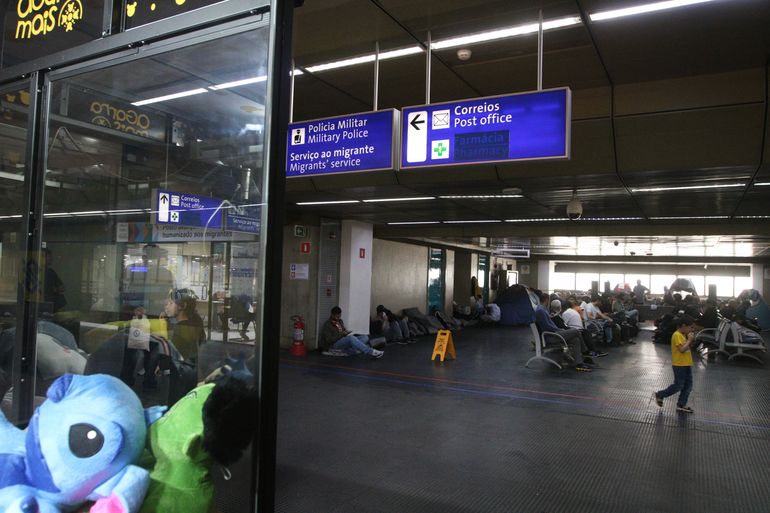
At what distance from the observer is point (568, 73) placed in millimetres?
6262

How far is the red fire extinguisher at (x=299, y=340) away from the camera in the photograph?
1160 cm

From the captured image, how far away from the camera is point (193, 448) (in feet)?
7.45

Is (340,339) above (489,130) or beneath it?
beneath

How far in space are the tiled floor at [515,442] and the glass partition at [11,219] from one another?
2097 mm

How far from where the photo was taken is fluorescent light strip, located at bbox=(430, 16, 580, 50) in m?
4.95

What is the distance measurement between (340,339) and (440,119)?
7.29 meters

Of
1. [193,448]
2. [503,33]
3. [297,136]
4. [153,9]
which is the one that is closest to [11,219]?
[153,9]

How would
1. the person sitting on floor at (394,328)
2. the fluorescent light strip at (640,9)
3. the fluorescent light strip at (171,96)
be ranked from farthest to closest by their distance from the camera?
1. the person sitting on floor at (394,328)
2. the fluorescent light strip at (640,9)
3. the fluorescent light strip at (171,96)

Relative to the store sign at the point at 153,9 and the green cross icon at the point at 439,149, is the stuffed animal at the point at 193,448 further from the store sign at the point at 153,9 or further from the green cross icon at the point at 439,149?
the green cross icon at the point at 439,149

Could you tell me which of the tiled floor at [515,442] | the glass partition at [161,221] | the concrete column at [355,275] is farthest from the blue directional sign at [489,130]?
the concrete column at [355,275]

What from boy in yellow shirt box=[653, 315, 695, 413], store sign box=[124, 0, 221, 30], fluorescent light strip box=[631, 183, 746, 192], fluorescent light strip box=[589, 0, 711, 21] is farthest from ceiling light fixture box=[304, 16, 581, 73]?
boy in yellow shirt box=[653, 315, 695, 413]

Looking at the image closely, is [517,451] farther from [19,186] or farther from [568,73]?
[19,186]

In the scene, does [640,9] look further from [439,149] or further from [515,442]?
[515,442]

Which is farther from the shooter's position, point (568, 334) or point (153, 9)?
point (568, 334)
